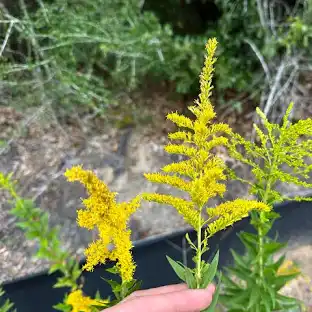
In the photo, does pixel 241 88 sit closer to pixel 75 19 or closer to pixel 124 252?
pixel 75 19

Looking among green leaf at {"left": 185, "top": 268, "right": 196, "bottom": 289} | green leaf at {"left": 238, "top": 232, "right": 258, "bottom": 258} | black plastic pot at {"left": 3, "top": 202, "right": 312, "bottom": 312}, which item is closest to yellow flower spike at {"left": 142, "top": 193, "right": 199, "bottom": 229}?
green leaf at {"left": 185, "top": 268, "right": 196, "bottom": 289}

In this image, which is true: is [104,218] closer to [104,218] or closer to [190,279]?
[104,218]

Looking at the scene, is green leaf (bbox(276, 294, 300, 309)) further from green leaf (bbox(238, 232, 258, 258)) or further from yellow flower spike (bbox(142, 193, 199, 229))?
yellow flower spike (bbox(142, 193, 199, 229))

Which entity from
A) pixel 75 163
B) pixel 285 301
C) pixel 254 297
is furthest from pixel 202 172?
pixel 75 163

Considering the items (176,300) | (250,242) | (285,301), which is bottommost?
(285,301)

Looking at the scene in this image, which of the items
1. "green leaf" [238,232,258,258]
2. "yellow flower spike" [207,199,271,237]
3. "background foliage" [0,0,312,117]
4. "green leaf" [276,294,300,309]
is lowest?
"green leaf" [276,294,300,309]

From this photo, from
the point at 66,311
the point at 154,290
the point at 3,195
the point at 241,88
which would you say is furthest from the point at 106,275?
the point at 154,290
